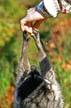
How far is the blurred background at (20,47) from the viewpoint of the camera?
23.5 ft

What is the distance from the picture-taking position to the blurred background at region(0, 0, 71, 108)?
7.16 metres

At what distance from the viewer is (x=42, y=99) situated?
17.0 feet

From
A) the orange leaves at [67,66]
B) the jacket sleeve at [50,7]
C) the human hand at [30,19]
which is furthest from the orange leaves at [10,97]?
the jacket sleeve at [50,7]

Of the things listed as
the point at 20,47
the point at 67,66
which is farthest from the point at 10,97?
the point at 20,47

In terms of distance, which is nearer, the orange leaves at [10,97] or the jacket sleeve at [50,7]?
the jacket sleeve at [50,7]

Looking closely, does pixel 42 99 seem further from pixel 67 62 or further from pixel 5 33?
pixel 5 33

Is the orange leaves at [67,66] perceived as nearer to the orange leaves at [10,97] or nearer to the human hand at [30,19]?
the orange leaves at [10,97]

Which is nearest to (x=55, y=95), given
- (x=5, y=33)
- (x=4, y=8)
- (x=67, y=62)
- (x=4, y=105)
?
(x=4, y=105)

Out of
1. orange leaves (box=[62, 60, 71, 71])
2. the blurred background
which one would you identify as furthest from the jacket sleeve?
orange leaves (box=[62, 60, 71, 71])

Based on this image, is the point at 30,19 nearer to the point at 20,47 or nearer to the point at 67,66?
the point at 67,66

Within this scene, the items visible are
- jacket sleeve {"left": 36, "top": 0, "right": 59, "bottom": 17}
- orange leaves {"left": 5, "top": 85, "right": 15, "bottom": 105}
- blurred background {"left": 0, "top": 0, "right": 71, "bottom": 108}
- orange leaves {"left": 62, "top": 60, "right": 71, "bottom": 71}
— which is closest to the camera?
jacket sleeve {"left": 36, "top": 0, "right": 59, "bottom": 17}

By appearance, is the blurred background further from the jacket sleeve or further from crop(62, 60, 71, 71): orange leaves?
the jacket sleeve

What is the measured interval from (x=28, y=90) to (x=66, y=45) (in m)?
3.35

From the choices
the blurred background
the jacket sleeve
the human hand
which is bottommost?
the blurred background
